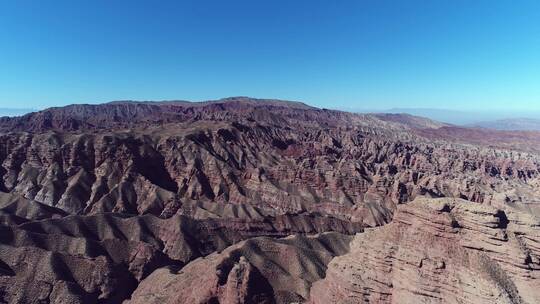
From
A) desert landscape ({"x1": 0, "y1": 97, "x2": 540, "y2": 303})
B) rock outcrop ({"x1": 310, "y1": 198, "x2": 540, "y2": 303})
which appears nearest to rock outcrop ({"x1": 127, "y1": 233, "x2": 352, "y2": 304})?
desert landscape ({"x1": 0, "y1": 97, "x2": 540, "y2": 303})

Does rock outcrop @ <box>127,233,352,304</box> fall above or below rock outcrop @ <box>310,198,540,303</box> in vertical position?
below

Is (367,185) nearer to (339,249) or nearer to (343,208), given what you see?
(343,208)

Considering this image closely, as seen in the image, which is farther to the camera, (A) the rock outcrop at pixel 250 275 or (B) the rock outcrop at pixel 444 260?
(A) the rock outcrop at pixel 250 275

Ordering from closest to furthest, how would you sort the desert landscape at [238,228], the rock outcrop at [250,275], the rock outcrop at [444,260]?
the rock outcrop at [444,260] → the desert landscape at [238,228] → the rock outcrop at [250,275]

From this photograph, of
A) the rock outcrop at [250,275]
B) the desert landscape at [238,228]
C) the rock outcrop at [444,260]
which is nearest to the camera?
the rock outcrop at [444,260]

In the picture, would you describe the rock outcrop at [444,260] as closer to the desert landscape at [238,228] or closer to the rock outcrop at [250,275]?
the desert landscape at [238,228]

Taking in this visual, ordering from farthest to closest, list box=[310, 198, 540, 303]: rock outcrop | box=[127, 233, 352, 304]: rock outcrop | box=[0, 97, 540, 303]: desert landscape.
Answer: box=[127, 233, 352, 304]: rock outcrop, box=[0, 97, 540, 303]: desert landscape, box=[310, 198, 540, 303]: rock outcrop

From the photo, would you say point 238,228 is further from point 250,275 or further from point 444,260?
point 444,260

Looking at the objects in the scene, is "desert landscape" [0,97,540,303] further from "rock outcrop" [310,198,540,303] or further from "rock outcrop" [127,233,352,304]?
"rock outcrop" [127,233,352,304]

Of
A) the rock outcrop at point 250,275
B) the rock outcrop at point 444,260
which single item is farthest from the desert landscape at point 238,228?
the rock outcrop at point 250,275

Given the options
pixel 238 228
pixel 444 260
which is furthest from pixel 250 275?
pixel 238 228

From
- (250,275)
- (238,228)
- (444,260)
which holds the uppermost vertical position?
(444,260)
